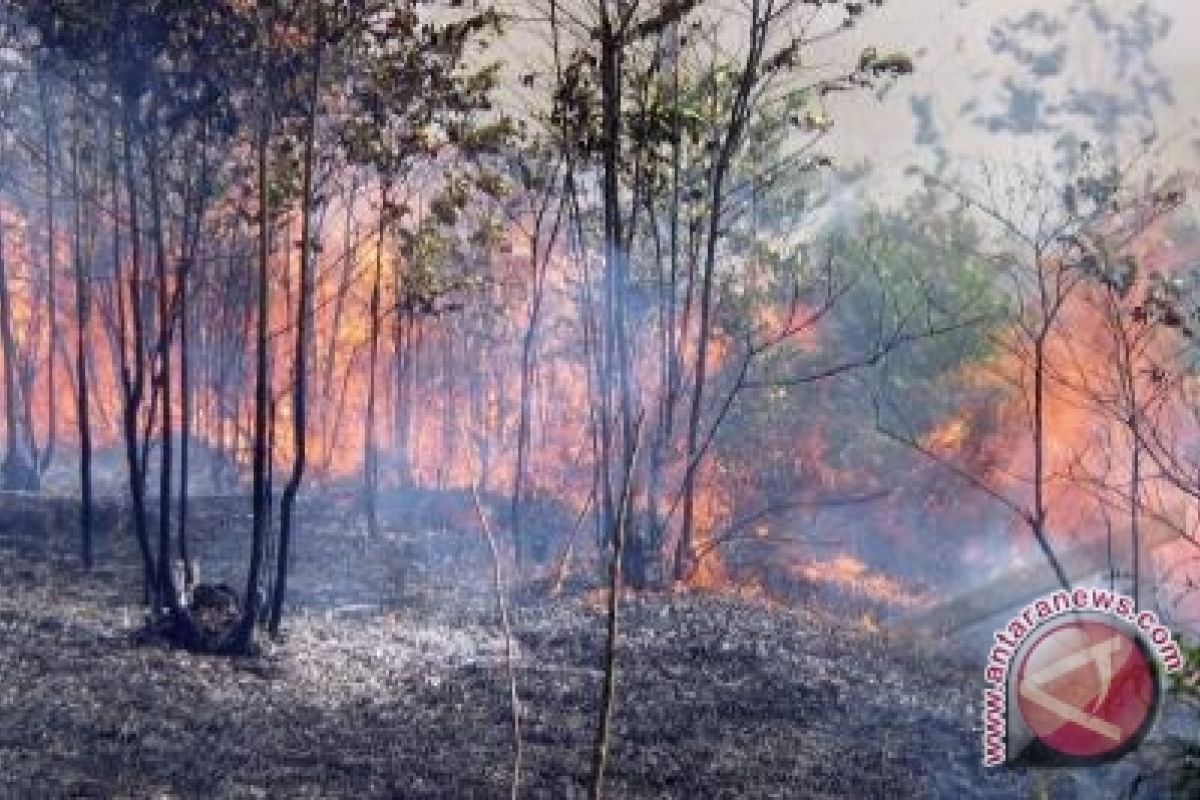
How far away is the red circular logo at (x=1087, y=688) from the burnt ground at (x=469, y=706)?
162 centimetres

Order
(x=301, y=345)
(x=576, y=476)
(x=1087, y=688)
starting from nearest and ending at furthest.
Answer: (x=1087, y=688) → (x=301, y=345) → (x=576, y=476)

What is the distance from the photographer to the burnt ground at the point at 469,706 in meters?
12.3

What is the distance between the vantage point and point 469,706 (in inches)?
587

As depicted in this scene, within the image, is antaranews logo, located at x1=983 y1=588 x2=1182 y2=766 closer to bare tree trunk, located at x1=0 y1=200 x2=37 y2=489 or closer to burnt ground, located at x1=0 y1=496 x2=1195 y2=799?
burnt ground, located at x1=0 y1=496 x2=1195 y2=799

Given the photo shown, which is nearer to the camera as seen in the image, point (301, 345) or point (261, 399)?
point (261, 399)

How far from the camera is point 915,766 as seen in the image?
13.5 meters

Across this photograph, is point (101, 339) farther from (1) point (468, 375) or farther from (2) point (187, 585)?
(2) point (187, 585)

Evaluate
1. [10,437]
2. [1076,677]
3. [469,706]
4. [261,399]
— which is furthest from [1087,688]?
[10,437]

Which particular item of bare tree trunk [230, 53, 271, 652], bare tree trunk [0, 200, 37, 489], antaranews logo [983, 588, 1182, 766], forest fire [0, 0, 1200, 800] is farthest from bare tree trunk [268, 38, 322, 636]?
bare tree trunk [0, 200, 37, 489]

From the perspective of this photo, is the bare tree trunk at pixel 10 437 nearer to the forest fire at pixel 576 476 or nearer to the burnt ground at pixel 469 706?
the forest fire at pixel 576 476

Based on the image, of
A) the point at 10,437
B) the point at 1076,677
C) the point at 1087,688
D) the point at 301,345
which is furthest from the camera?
the point at 10,437

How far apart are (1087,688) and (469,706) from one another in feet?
28.3

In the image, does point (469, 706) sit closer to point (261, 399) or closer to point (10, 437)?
point (261, 399)

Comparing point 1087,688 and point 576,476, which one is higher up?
point 576,476
